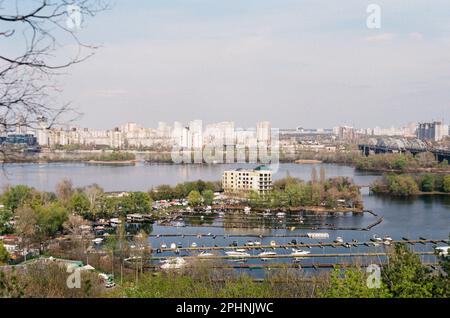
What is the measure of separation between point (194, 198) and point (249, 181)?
146 cm

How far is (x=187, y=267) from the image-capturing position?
3213 mm

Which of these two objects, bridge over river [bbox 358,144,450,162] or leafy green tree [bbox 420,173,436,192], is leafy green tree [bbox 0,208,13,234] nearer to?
leafy green tree [bbox 420,173,436,192]

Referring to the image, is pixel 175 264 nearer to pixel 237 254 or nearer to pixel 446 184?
pixel 237 254

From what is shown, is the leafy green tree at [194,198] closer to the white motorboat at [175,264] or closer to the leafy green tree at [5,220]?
the leafy green tree at [5,220]

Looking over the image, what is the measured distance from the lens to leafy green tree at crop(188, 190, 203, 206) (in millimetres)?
8156

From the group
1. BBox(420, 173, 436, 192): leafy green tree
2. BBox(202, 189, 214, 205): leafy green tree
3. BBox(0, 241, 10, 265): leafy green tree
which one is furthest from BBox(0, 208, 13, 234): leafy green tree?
BBox(420, 173, 436, 192): leafy green tree

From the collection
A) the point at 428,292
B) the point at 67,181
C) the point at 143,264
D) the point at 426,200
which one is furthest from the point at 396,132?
the point at 428,292

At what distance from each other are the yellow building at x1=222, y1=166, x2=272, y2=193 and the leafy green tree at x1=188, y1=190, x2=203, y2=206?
3.49 ft

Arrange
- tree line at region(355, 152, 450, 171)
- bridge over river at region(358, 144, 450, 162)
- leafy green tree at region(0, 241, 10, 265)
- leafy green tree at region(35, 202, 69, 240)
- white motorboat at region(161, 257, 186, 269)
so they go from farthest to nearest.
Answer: bridge over river at region(358, 144, 450, 162) → tree line at region(355, 152, 450, 171) → leafy green tree at region(35, 202, 69, 240) → leafy green tree at region(0, 241, 10, 265) → white motorboat at region(161, 257, 186, 269)

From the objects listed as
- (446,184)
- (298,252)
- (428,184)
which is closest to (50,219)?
(298,252)

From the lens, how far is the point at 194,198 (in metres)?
8.21

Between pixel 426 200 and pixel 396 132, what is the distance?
14.2 meters
